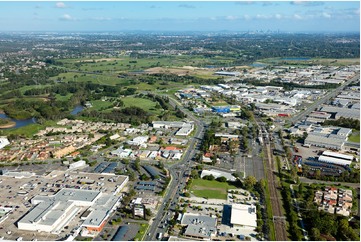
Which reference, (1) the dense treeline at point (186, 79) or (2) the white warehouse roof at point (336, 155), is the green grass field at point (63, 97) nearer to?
(1) the dense treeline at point (186, 79)

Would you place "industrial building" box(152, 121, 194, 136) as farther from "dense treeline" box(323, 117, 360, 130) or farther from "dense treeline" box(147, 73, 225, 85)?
"dense treeline" box(147, 73, 225, 85)

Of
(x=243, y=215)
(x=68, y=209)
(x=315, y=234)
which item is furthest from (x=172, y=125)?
(x=315, y=234)

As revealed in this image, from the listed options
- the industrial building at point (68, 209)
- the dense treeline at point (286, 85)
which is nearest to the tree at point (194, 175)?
the industrial building at point (68, 209)

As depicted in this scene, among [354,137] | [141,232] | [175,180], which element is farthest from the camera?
[354,137]

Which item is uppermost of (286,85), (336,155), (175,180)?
(336,155)

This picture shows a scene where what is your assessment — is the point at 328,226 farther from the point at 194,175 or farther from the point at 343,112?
the point at 343,112

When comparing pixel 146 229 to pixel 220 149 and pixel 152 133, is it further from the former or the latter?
pixel 152 133

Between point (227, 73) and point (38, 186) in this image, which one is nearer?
point (38, 186)

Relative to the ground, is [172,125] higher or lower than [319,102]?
lower

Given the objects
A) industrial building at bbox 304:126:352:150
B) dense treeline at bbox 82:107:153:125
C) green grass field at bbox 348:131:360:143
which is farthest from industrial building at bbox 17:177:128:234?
green grass field at bbox 348:131:360:143
